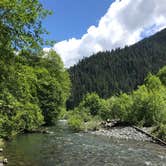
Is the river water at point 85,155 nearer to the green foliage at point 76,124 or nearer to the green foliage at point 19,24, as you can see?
the green foliage at point 19,24

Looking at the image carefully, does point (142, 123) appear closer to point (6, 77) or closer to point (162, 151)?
point (162, 151)

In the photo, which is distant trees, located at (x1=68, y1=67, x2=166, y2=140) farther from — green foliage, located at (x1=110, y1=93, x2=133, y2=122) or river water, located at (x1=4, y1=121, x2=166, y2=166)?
river water, located at (x1=4, y1=121, x2=166, y2=166)

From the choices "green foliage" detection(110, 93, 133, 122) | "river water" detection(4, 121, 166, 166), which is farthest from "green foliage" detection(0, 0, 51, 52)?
"green foliage" detection(110, 93, 133, 122)

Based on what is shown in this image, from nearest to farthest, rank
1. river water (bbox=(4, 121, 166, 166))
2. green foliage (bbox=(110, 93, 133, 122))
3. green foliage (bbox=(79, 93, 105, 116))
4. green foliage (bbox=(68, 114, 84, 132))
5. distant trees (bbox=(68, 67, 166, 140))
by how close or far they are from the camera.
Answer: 1. river water (bbox=(4, 121, 166, 166))
2. distant trees (bbox=(68, 67, 166, 140))
3. green foliage (bbox=(68, 114, 84, 132))
4. green foliage (bbox=(110, 93, 133, 122))
5. green foliage (bbox=(79, 93, 105, 116))

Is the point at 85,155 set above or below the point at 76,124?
below

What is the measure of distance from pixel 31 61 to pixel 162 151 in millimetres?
15195

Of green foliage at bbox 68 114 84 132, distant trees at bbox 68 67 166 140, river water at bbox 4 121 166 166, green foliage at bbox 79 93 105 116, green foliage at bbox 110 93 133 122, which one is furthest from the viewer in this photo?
green foliage at bbox 79 93 105 116

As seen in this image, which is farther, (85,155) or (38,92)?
(38,92)

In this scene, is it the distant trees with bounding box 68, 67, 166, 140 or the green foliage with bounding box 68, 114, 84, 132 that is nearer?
the distant trees with bounding box 68, 67, 166, 140

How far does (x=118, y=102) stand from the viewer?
1855 inches

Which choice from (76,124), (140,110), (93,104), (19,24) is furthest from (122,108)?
(19,24)

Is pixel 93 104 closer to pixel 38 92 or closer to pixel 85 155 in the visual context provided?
pixel 38 92

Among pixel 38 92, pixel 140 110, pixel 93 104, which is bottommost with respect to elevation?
pixel 140 110

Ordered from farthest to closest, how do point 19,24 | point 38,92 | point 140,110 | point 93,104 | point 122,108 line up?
1. point 93,104
2. point 38,92
3. point 122,108
4. point 140,110
5. point 19,24
